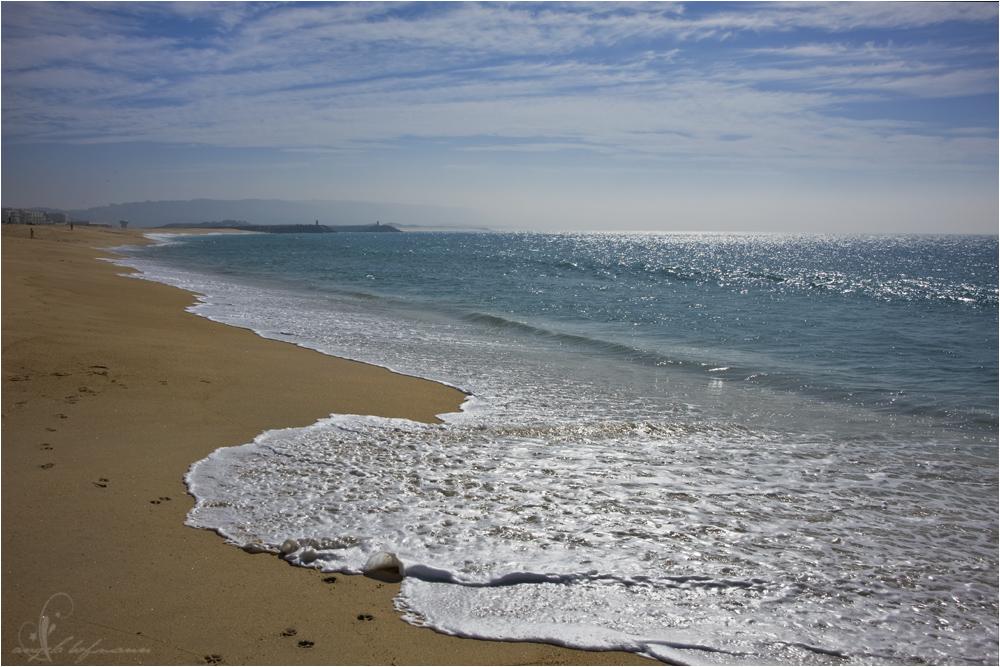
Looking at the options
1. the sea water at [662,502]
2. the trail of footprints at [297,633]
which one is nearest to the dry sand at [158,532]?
the trail of footprints at [297,633]

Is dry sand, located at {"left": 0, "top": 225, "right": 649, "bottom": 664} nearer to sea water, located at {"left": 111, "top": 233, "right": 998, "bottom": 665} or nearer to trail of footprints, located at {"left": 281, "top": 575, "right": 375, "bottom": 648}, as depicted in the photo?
trail of footprints, located at {"left": 281, "top": 575, "right": 375, "bottom": 648}

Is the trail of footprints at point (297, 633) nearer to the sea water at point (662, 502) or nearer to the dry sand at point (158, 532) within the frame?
the dry sand at point (158, 532)

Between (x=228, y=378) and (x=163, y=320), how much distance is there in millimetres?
6159

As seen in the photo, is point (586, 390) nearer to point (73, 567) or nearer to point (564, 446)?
point (564, 446)

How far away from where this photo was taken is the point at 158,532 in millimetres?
4500

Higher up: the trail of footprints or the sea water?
the sea water

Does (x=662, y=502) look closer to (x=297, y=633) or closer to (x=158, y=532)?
(x=297, y=633)

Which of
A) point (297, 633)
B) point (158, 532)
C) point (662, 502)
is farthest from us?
point (662, 502)

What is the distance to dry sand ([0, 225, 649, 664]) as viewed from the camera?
3.44 metres

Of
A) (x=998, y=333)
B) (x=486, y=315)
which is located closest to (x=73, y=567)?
(x=486, y=315)

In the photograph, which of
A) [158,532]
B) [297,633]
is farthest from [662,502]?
[158,532]

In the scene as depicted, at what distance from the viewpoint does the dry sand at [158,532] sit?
3439mm

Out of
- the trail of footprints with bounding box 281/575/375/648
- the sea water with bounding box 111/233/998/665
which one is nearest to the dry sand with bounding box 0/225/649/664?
the trail of footprints with bounding box 281/575/375/648

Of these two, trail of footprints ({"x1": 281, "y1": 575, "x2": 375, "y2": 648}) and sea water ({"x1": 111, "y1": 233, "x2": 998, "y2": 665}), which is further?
sea water ({"x1": 111, "y1": 233, "x2": 998, "y2": 665})
